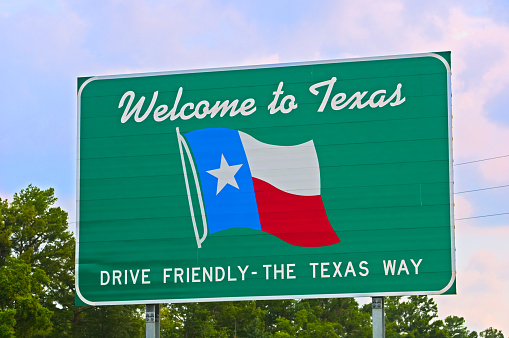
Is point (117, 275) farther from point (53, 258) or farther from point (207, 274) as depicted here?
point (53, 258)

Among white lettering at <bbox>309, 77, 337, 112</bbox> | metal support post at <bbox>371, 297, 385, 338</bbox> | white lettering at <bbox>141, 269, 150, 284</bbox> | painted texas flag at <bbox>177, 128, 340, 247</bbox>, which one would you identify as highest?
white lettering at <bbox>309, 77, 337, 112</bbox>

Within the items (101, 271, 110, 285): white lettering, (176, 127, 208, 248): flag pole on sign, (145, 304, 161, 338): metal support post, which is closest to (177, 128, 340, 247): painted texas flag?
(176, 127, 208, 248): flag pole on sign

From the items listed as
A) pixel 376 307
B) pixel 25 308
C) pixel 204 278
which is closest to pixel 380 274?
pixel 376 307

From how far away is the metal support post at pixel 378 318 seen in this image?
14.1 m

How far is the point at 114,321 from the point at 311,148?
3296 centimetres

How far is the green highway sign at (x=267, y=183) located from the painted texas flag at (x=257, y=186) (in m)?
0.02

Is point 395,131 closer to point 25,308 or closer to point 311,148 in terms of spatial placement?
point 311,148

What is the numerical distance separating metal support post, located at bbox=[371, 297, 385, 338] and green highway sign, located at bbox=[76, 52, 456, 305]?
0.53ft

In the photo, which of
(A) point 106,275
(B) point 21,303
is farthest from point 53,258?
(A) point 106,275

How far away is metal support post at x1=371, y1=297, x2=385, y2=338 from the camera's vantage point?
1408 centimetres

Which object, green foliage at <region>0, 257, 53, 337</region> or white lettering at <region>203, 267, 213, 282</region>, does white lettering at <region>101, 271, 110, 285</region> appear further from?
green foliage at <region>0, 257, 53, 337</region>

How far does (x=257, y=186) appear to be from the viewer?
1505 cm

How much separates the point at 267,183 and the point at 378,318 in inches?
108

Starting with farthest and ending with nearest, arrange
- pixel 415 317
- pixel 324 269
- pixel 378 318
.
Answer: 1. pixel 415 317
2. pixel 324 269
3. pixel 378 318
